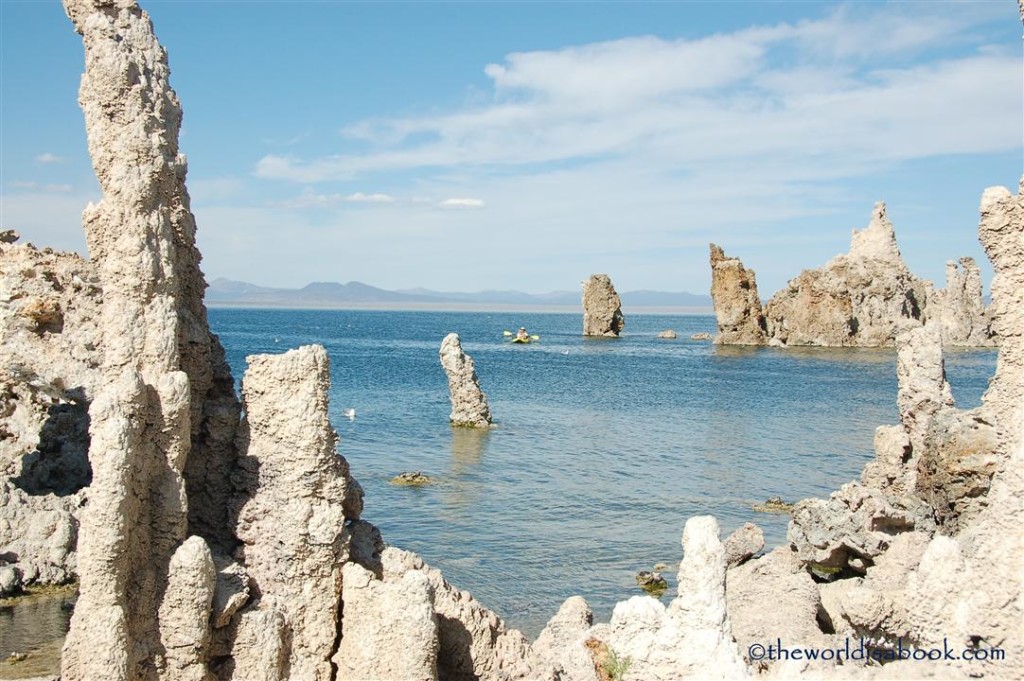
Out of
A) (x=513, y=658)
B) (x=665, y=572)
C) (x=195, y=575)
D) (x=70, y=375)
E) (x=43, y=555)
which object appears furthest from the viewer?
(x=665, y=572)

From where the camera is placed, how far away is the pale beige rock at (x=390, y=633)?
7.82 metres

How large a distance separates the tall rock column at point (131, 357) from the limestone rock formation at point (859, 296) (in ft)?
233

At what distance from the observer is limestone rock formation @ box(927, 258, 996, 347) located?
7869 centimetres

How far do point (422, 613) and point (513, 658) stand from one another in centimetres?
151

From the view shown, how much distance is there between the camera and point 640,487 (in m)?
23.7

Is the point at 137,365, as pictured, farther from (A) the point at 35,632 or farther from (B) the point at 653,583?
(B) the point at 653,583

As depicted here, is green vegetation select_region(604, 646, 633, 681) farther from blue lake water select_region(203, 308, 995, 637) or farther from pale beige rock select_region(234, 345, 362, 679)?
blue lake water select_region(203, 308, 995, 637)

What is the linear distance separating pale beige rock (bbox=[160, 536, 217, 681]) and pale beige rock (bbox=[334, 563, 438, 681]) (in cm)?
114

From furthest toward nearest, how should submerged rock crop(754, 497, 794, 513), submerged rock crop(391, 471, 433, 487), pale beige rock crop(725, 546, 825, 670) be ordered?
submerged rock crop(391, 471, 433, 487) → submerged rock crop(754, 497, 794, 513) → pale beige rock crop(725, 546, 825, 670)

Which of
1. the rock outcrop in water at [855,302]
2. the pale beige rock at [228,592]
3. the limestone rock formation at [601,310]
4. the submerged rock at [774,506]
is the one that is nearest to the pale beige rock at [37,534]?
the pale beige rock at [228,592]

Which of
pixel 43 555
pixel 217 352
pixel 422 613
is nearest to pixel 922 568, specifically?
pixel 422 613

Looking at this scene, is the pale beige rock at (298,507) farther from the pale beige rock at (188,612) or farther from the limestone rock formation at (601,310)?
the limestone rock formation at (601,310)

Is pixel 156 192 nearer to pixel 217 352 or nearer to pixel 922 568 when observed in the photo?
pixel 217 352

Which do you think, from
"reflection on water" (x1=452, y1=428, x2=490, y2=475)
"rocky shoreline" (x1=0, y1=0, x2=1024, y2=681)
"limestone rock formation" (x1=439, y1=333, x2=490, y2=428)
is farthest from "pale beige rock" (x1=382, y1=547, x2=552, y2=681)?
"limestone rock formation" (x1=439, y1=333, x2=490, y2=428)
